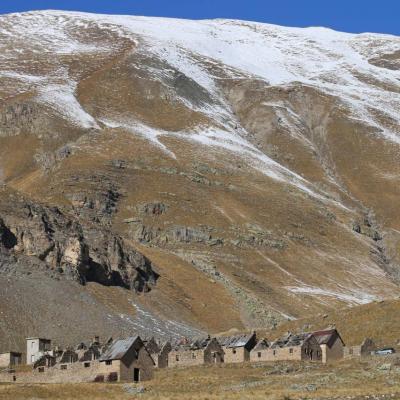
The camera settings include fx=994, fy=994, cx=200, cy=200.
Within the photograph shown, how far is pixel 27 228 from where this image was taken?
150250 mm

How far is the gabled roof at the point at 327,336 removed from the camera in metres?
92.0

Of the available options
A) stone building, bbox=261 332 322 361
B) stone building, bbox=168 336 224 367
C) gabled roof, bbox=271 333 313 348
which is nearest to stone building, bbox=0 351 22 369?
stone building, bbox=168 336 224 367

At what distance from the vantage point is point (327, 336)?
92.8 m

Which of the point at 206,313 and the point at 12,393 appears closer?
the point at 12,393

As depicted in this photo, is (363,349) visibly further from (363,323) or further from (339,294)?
(339,294)

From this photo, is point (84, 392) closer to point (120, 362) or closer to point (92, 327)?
point (120, 362)

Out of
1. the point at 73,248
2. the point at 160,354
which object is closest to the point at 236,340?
Answer: the point at 160,354

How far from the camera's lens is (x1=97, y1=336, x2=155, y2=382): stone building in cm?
7531

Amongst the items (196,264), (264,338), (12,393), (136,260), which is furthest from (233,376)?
(196,264)

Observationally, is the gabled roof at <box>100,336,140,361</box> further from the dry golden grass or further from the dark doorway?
the dry golden grass

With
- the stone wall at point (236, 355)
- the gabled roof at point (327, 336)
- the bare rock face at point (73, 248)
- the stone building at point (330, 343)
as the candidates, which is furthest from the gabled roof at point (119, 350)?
the bare rock face at point (73, 248)

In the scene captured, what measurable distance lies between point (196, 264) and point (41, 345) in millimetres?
82125

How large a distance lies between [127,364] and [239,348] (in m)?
26.2

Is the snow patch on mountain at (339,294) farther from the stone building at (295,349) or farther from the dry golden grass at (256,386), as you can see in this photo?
the dry golden grass at (256,386)
